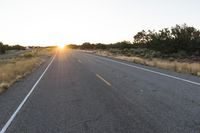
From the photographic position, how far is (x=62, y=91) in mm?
11766

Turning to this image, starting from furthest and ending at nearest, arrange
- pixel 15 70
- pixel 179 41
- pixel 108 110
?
pixel 179 41 → pixel 15 70 → pixel 108 110

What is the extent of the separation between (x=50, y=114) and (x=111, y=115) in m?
1.72

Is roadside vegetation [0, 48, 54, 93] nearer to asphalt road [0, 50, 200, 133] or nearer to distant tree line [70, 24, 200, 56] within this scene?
asphalt road [0, 50, 200, 133]

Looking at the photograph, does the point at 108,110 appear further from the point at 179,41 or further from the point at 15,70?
the point at 179,41

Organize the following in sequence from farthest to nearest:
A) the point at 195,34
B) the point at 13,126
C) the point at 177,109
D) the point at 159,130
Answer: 1. the point at 195,34
2. the point at 177,109
3. the point at 13,126
4. the point at 159,130

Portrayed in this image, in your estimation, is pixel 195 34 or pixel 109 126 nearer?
pixel 109 126

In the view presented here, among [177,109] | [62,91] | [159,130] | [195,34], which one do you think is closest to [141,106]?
[177,109]

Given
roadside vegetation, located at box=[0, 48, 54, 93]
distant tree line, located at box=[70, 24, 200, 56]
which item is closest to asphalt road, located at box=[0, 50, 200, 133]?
roadside vegetation, located at box=[0, 48, 54, 93]

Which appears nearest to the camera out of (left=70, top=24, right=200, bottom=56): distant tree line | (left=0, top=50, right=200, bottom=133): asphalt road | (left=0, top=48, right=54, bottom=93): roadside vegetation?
(left=0, top=50, right=200, bottom=133): asphalt road

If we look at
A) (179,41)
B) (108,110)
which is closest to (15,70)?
(108,110)

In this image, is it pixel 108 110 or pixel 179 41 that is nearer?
pixel 108 110

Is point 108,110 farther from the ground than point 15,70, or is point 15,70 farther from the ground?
point 108,110

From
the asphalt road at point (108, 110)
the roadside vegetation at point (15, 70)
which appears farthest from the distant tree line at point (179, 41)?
the asphalt road at point (108, 110)

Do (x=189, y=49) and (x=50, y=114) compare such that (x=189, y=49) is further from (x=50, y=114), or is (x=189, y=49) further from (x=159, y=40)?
(x=50, y=114)
